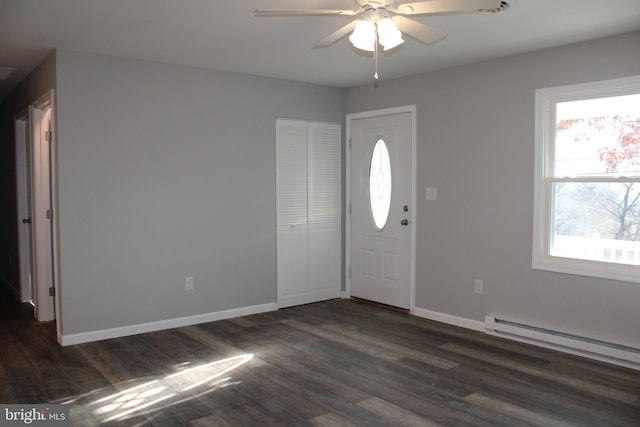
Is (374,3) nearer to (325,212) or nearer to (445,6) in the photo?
(445,6)

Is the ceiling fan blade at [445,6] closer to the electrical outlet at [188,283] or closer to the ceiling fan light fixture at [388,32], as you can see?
the ceiling fan light fixture at [388,32]

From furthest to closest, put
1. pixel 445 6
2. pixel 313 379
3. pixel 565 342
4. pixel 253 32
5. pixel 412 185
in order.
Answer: pixel 412 185 < pixel 565 342 < pixel 253 32 < pixel 313 379 < pixel 445 6

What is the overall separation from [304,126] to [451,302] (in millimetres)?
2392

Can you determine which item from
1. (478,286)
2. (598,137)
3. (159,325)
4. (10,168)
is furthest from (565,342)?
(10,168)

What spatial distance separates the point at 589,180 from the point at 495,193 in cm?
76

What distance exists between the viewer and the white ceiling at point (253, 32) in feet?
9.93

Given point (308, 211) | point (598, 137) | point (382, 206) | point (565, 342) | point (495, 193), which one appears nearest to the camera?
point (598, 137)

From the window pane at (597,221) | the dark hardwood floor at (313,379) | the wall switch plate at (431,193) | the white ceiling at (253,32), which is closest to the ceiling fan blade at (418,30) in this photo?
the white ceiling at (253,32)

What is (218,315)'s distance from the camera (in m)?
4.85

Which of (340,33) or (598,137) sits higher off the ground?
(340,33)

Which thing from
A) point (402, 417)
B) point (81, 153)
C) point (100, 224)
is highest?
point (81, 153)

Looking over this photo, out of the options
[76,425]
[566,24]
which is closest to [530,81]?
[566,24]

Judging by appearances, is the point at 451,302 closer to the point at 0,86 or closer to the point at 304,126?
the point at 304,126

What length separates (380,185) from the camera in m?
5.38
